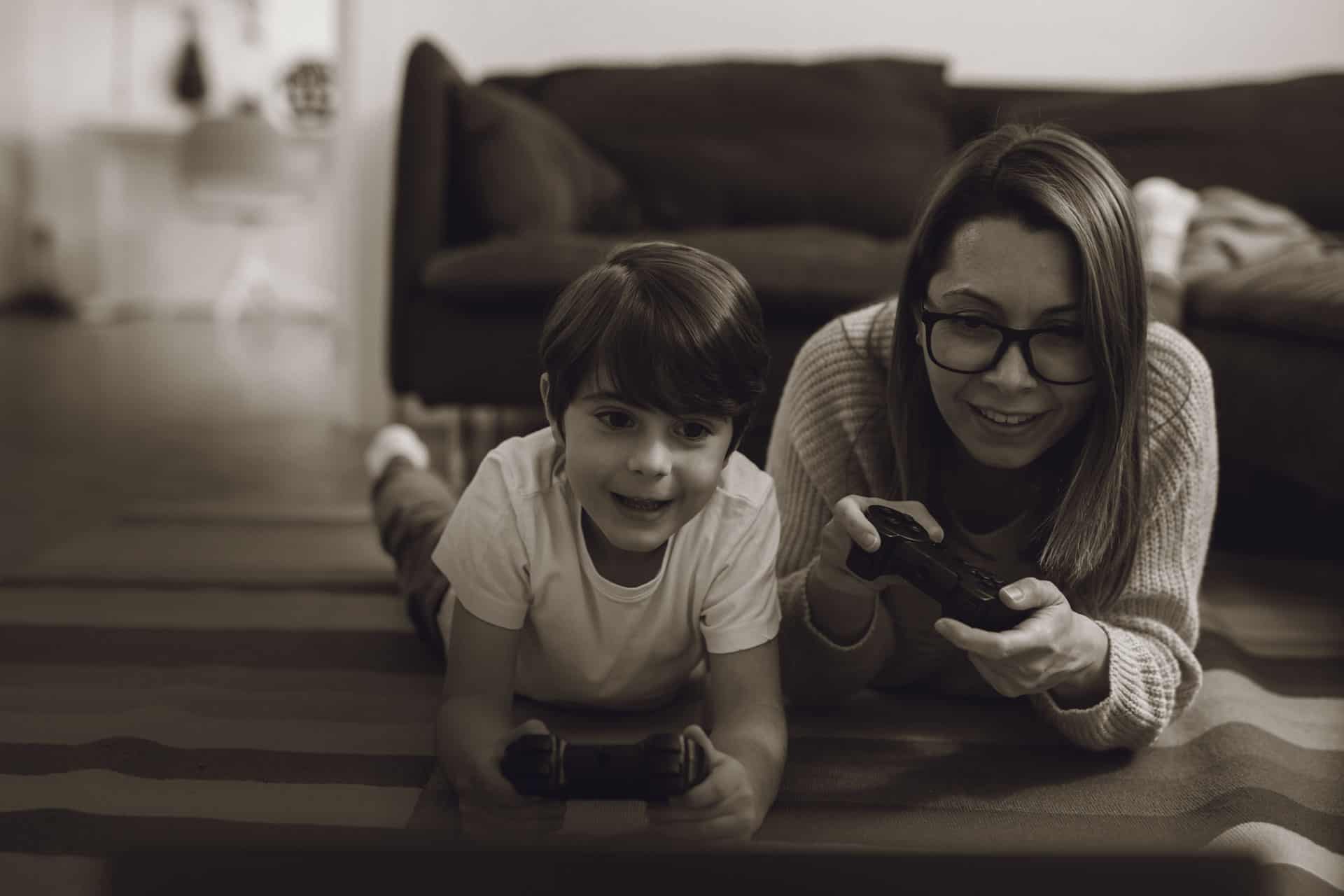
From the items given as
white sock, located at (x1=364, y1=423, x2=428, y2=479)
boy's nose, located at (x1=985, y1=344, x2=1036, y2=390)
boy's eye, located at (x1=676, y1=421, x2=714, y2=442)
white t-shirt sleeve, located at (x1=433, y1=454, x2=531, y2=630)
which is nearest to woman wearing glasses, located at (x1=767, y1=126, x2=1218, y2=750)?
boy's nose, located at (x1=985, y1=344, x2=1036, y2=390)

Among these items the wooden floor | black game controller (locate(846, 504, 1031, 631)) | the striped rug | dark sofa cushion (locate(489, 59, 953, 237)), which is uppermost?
dark sofa cushion (locate(489, 59, 953, 237))

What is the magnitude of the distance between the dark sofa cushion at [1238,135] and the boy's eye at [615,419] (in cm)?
164

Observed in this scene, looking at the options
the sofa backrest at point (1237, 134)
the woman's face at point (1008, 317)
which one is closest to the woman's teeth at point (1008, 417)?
the woman's face at point (1008, 317)

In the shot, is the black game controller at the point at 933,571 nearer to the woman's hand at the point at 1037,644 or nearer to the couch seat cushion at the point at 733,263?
the woman's hand at the point at 1037,644

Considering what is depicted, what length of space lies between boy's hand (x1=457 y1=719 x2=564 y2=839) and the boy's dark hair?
22cm

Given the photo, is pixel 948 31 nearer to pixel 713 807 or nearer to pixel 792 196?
pixel 792 196

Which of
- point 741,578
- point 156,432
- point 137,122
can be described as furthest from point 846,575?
point 137,122

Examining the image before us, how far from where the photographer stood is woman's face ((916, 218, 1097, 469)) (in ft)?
2.74

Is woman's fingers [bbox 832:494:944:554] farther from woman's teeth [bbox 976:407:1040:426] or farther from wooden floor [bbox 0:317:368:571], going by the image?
wooden floor [bbox 0:317:368:571]

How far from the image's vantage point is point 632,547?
2.72 ft

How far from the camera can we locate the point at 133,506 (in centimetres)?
178

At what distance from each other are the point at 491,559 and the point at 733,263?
979 mm

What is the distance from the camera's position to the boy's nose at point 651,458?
0.77 metres

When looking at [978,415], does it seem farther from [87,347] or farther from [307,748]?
[87,347]
